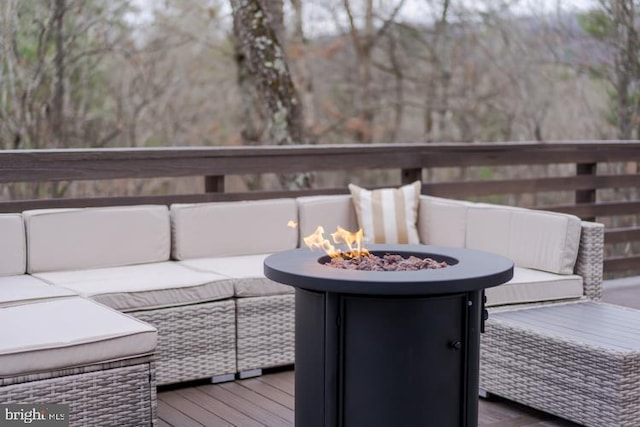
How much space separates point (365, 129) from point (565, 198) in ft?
9.36

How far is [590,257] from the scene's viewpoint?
403 centimetres

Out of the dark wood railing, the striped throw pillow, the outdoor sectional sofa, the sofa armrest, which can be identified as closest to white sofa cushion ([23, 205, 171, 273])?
the outdoor sectional sofa

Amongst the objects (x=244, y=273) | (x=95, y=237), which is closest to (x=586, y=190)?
(x=244, y=273)

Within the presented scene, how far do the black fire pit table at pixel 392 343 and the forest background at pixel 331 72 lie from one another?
5430 millimetres

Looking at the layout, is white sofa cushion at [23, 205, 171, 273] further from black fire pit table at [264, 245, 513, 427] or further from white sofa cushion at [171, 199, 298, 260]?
black fire pit table at [264, 245, 513, 427]

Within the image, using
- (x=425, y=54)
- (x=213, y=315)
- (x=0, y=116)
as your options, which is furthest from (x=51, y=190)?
(x=425, y=54)

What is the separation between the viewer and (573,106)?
11.2 m

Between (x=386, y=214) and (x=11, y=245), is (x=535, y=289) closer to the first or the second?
(x=386, y=214)

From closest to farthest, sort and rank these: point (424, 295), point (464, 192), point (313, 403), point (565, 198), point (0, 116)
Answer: point (424, 295) → point (313, 403) → point (464, 192) → point (0, 116) → point (565, 198)

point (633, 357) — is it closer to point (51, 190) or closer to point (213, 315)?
point (213, 315)

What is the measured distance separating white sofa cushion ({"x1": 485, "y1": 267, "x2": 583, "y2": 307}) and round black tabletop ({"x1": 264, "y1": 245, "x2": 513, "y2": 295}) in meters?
0.90

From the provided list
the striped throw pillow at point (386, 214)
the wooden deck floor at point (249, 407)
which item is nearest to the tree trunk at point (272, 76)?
the striped throw pillow at point (386, 214)

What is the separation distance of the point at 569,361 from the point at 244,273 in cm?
150

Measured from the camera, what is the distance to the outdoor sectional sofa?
3666mm
